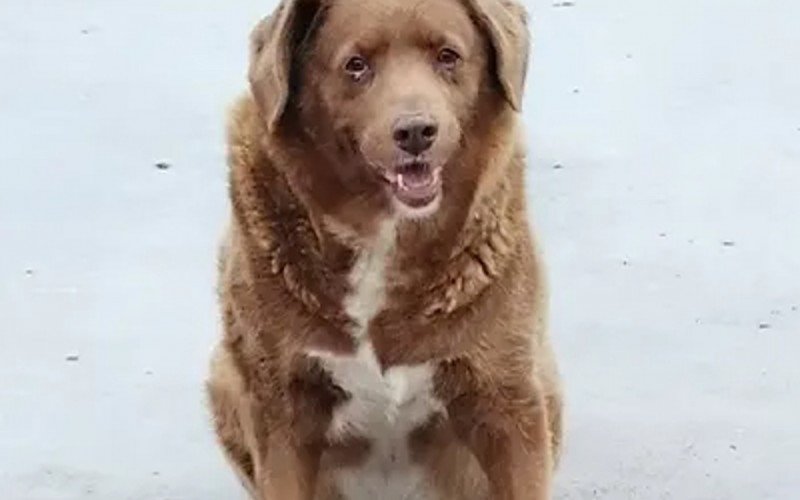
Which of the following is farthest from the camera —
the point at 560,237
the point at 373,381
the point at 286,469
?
the point at 560,237

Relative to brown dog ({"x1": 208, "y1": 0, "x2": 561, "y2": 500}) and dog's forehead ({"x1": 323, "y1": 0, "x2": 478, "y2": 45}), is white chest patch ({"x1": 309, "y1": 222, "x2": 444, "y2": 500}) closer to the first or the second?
brown dog ({"x1": 208, "y1": 0, "x2": 561, "y2": 500})

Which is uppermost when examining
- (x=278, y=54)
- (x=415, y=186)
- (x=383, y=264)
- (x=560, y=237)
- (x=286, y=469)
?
(x=278, y=54)

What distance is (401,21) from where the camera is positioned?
3658 mm

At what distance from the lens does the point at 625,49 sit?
5969mm

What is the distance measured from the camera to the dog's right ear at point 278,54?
3691 millimetres

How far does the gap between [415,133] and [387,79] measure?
0.12 metres

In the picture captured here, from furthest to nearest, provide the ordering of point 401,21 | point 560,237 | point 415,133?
point 560,237 < point 401,21 < point 415,133

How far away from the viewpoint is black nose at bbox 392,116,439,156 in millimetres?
3551

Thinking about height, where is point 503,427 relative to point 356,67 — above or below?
below

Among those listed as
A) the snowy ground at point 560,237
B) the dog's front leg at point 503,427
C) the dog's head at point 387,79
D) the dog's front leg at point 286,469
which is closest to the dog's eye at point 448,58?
the dog's head at point 387,79

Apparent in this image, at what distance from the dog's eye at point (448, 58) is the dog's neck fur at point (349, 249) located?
0.22 metres

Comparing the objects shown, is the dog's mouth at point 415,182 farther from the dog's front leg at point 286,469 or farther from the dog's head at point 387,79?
the dog's front leg at point 286,469

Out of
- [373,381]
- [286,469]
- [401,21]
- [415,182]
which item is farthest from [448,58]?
[286,469]

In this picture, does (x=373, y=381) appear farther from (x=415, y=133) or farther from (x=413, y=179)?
(x=415, y=133)
